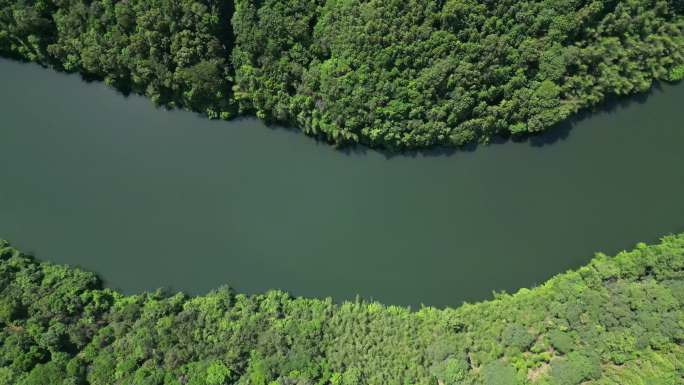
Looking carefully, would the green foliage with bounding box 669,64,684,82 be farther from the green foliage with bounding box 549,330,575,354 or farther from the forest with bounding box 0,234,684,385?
the green foliage with bounding box 549,330,575,354

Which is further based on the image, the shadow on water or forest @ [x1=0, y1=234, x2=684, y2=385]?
the shadow on water

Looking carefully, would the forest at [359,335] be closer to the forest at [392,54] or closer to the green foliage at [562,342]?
the green foliage at [562,342]

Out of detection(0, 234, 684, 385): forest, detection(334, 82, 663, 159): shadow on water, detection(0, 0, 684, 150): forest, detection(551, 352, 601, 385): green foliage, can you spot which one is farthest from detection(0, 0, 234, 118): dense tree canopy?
detection(551, 352, 601, 385): green foliage

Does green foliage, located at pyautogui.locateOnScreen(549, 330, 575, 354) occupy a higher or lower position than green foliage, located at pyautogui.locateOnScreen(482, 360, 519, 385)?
higher

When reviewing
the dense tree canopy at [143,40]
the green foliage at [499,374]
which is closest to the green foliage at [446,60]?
the dense tree canopy at [143,40]

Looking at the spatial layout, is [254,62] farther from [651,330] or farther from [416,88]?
[651,330]

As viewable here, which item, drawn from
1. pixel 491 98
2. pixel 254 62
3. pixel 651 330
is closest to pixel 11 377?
pixel 254 62
